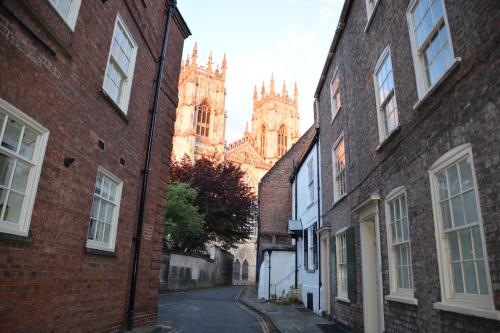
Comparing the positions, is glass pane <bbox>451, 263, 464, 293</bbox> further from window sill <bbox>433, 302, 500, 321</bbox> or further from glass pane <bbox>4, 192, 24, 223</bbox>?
glass pane <bbox>4, 192, 24, 223</bbox>

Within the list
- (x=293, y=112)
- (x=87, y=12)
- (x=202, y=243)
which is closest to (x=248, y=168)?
(x=293, y=112)

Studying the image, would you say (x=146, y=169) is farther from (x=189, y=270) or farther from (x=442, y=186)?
(x=189, y=270)

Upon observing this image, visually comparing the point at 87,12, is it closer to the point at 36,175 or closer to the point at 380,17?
the point at 36,175

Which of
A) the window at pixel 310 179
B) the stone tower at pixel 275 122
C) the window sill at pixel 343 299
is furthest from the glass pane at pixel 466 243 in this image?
the stone tower at pixel 275 122

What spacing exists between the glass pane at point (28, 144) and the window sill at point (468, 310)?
5448mm

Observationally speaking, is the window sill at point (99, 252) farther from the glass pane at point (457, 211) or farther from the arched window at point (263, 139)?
the arched window at point (263, 139)

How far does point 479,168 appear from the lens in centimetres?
403

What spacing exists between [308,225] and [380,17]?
31.1 ft

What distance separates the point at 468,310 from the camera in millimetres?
4105

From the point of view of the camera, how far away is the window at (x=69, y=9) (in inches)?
207

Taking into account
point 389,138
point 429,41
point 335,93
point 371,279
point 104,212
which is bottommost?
point 371,279

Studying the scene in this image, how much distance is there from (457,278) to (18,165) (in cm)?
552

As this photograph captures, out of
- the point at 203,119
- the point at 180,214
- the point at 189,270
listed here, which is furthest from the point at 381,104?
the point at 203,119

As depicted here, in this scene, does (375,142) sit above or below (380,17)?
below
